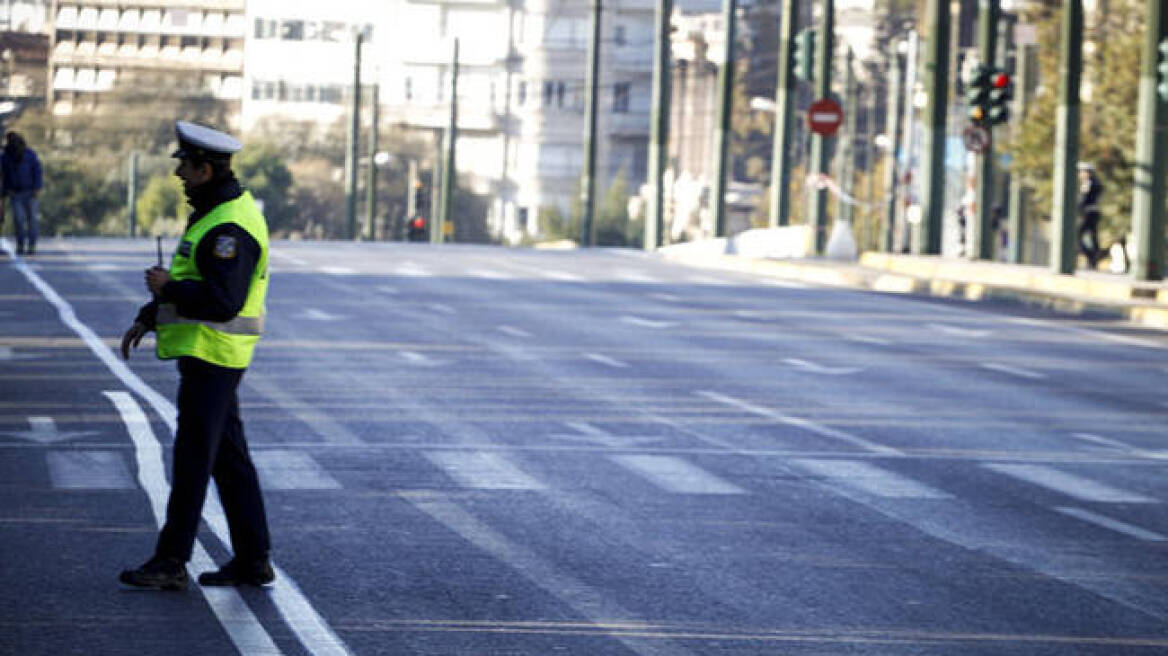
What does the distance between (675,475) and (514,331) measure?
11.3 metres

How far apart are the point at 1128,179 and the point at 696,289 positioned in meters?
27.1

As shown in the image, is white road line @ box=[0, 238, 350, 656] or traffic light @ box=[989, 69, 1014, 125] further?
traffic light @ box=[989, 69, 1014, 125]

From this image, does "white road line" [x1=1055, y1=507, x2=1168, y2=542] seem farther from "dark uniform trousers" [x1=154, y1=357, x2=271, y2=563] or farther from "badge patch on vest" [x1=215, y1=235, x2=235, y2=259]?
"badge patch on vest" [x1=215, y1=235, x2=235, y2=259]

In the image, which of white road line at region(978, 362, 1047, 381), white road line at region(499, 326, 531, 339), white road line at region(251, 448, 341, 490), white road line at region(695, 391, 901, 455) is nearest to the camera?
white road line at region(251, 448, 341, 490)

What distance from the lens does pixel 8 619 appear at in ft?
30.5

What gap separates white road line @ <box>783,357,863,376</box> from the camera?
22.0 meters

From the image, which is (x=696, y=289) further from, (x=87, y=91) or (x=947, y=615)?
(x=87, y=91)

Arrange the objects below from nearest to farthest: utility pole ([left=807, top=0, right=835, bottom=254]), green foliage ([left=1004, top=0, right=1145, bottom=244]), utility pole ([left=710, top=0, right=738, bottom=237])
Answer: utility pole ([left=807, top=0, right=835, bottom=254])
green foliage ([left=1004, top=0, right=1145, bottom=244])
utility pole ([left=710, top=0, right=738, bottom=237])

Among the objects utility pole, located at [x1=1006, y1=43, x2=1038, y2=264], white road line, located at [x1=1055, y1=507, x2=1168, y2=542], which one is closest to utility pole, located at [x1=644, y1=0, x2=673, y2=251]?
utility pole, located at [x1=1006, y1=43, x2=1038, y2=264]

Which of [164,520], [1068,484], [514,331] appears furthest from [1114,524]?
[514,331]

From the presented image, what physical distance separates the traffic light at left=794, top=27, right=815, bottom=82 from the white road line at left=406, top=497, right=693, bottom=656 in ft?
134

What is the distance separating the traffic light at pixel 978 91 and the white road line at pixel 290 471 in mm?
32503

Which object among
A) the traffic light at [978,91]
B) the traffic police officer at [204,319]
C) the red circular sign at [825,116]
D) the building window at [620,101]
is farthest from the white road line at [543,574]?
the building window at [620,101]

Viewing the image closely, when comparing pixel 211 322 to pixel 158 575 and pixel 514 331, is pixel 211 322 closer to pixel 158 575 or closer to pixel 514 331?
pixel 158 575
